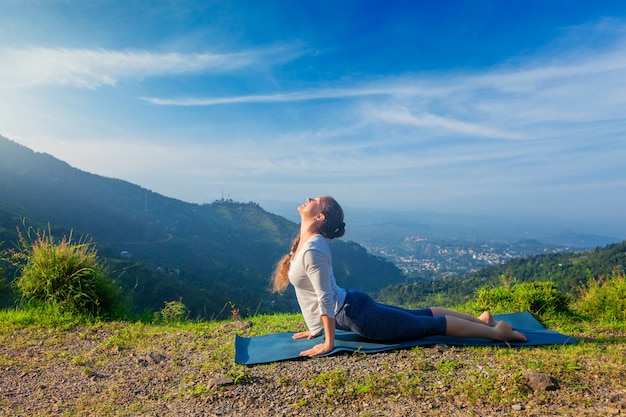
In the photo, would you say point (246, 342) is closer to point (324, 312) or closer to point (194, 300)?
point (324, 312)

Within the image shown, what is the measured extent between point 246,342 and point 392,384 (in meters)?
2.03

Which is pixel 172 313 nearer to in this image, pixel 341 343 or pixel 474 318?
pixel 341 343

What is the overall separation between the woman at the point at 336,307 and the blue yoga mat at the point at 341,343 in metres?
0.08

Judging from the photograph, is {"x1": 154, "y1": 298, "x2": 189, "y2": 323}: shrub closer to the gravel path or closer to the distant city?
the gravel path

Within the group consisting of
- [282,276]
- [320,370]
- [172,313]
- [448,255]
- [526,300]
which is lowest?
[448,255]

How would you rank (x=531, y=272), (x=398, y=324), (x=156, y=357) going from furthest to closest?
(x=531, y=272), (x=156, y=357), (x=398, y=324)

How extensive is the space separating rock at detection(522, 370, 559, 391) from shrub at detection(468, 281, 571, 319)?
309 cm

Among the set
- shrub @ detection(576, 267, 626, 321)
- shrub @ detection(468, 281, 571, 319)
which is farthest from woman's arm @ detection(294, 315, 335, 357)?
shrub @ detection(576, 267, 626, 321)

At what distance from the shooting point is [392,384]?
131 inches

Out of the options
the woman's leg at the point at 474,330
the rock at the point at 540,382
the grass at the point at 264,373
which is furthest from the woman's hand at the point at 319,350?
the rock at the point at 540,382

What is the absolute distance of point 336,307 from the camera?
166 inches

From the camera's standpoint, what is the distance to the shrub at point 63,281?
6.10m

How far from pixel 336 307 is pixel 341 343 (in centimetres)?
41

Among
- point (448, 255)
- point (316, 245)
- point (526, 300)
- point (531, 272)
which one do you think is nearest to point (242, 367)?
point (316, 245)
